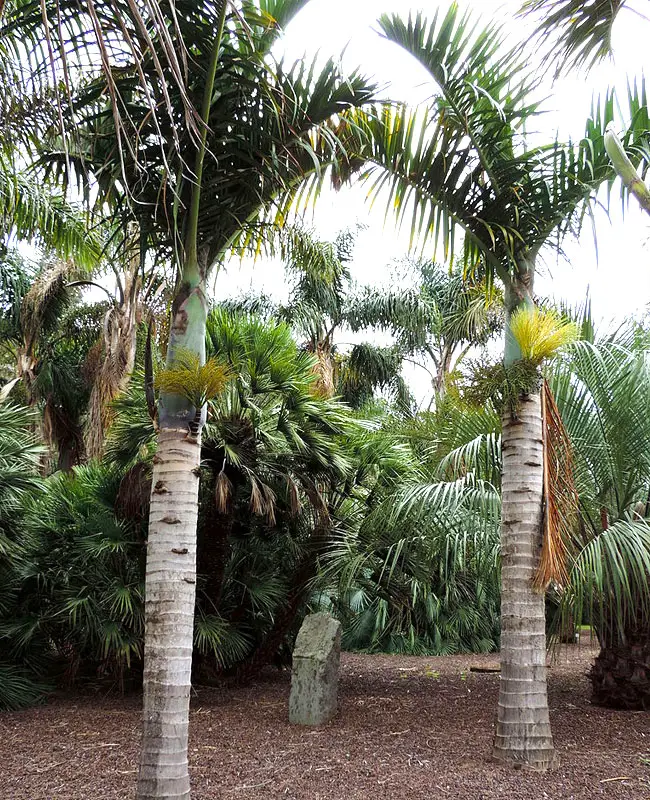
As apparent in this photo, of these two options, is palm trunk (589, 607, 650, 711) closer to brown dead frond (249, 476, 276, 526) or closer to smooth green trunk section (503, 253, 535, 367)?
smooth green trunk section (503, 253, 535, 367)

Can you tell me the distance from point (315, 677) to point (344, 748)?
103 centimetres

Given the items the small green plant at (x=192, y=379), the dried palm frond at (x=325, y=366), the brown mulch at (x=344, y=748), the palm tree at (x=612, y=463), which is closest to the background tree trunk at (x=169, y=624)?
the small green plant at (x=192, y=379)

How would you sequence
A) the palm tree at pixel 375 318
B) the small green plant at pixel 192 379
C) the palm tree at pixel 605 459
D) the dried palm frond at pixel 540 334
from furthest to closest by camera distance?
the palm tree at pixel 375 318 → the palm tree at pixel 605 459 → the dried palm frond at pixel 540 334 → the small green plant at pixel 192 379

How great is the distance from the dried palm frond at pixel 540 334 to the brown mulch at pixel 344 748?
2.81 meters

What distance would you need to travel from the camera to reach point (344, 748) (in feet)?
19.4

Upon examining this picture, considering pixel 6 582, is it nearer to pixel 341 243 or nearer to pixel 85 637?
pixel 85 637

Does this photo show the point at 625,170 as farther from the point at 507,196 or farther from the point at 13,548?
the point at 13,548

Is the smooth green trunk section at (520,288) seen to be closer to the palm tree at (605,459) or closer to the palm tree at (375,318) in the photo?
the palm tree at (605,459)

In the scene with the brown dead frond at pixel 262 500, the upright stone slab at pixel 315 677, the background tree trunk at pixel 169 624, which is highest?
the brown dead frond at pixel 262 500

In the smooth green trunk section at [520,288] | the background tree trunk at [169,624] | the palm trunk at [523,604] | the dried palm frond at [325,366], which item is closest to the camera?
the background tree trunk at [169,624]

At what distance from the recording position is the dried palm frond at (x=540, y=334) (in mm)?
5227

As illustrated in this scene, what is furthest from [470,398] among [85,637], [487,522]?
[85,637]

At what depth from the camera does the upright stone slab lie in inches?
269

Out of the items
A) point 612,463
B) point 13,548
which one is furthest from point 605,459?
point 13,548
